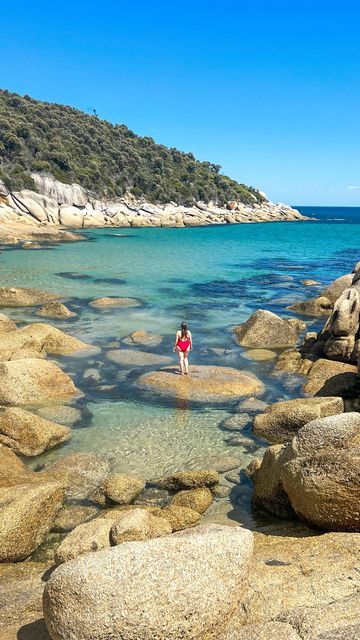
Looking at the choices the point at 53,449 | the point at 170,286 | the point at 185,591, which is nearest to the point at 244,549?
the point at 185,591

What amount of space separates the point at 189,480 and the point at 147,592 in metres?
5.10

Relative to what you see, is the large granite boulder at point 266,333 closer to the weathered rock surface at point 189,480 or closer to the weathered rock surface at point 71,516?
the weathered rock surface at point 189,480

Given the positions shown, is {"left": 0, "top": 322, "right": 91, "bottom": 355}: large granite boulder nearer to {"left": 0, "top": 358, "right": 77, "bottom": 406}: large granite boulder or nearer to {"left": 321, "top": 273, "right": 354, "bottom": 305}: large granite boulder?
{"left": 0, "top": 358, "right": 77, "bottom": 406}: large granite boulder

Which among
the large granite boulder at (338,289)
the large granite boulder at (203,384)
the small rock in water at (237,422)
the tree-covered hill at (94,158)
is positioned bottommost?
the small rock in water at (237,422)

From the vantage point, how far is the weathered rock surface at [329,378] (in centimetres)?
1409

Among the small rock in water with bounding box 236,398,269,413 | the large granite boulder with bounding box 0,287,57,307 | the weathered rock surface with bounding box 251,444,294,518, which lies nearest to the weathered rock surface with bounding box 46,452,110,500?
the weathered rock surface with bounding box 251,444,294,518

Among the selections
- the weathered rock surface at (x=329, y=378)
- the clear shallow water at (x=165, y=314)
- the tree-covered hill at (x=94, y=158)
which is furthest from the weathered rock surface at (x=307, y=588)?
the tree-covered hill at (x=94, y=158)

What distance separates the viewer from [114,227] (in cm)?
9356

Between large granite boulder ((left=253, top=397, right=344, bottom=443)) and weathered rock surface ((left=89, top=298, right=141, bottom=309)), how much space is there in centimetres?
1634

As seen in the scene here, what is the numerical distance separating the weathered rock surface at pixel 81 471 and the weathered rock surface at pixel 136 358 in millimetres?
6411

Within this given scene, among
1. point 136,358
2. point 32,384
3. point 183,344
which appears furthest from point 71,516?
point 136,358

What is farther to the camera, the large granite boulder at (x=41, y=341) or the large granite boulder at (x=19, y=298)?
the large granite boulder at (x=19, y=298)

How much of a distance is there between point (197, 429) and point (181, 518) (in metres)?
4.18

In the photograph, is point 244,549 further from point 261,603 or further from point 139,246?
point 139,246
